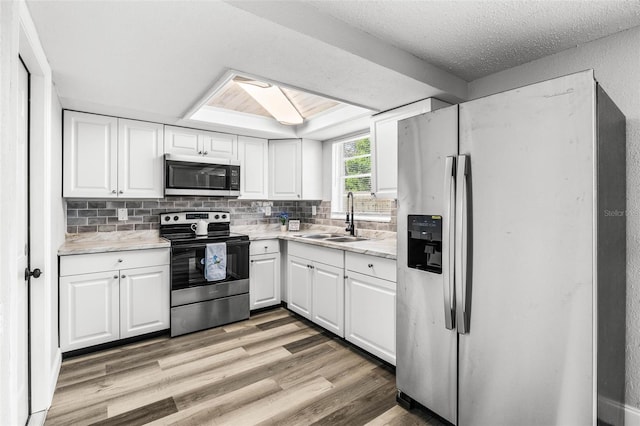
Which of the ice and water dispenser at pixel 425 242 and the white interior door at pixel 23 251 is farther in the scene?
the ice and water dispenser at pixel 425 242

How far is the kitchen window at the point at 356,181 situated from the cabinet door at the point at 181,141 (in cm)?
161

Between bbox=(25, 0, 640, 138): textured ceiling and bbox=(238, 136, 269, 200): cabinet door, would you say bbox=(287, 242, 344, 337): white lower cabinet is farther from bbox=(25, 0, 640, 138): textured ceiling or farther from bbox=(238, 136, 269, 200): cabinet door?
bbox=(25, 0, 640, 138): textured ceiling

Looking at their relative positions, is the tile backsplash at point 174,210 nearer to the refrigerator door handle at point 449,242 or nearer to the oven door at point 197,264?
the oven door at point 197,264

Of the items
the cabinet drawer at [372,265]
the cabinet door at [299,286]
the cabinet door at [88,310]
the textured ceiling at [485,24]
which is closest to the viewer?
the textured ceiling at [485,24]

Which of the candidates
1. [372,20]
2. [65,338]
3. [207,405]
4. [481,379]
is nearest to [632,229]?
[481,379]

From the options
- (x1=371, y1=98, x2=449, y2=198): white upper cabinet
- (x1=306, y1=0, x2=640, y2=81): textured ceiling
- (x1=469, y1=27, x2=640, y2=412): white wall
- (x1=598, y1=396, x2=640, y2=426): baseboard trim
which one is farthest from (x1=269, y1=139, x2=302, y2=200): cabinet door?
(x1=598, y1=396, x2=640, y2=426): baseboard trim

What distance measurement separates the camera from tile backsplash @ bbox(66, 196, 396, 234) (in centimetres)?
314

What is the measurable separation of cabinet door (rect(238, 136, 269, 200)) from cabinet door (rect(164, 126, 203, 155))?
1.64 ft

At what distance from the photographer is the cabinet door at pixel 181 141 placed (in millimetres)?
3342

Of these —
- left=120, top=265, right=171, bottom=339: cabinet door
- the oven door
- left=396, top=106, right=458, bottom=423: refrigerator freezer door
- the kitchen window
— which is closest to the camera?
left=396, top=106, right=458, bottom=423: refrigerator freezer door

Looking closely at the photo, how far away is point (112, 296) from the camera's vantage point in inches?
108

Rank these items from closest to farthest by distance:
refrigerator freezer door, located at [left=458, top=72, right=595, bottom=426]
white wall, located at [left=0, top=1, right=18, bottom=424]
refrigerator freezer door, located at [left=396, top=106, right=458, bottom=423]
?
1. white wall, located at [left=0, top=1, right=18, bottom=424]
2. refrigerator freezer door, located at [left=458, top=72, right=595, bottom=426]
3. refrigerator freezer door, located at [left=396, top=106, right=458, bottom=423]

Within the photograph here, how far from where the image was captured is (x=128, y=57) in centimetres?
187

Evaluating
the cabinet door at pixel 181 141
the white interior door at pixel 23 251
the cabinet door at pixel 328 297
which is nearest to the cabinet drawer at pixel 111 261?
the white interior door at pixel 23 251
